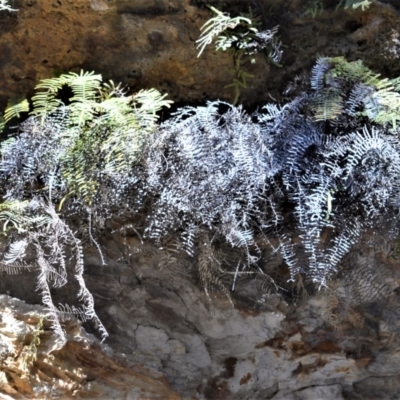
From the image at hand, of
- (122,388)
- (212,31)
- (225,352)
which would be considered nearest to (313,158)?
(212,31)

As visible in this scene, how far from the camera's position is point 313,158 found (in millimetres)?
2344

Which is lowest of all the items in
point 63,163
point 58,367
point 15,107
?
point 58,367

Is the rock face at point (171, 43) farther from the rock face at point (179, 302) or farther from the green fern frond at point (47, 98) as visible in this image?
the green fern frond at point (47, 98)

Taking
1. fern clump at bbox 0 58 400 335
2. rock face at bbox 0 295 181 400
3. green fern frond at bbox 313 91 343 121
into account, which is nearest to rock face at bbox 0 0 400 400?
rock face at bbox 0 295 181 400

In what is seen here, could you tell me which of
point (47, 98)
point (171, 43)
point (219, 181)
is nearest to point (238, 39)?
point (171, 43)

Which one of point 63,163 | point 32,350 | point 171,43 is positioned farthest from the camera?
point 171,43

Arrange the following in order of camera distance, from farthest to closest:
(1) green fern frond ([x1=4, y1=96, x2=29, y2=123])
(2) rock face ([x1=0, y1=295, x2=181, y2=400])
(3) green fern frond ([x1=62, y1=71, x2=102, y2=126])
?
(1) green fern frond ([x1=4, y1=96, x2=29, y2=123]) < (3) green fern frond ([x1=62, y1=71, x2=102, y2=126]) < (2) rock face ([x1=0, y1=295, x2=181, y2=400])

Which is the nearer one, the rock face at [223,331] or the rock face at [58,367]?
the rock face at [58,367]

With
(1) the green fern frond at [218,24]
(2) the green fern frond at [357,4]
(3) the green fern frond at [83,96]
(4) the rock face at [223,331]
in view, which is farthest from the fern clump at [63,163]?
(2) the green fern frond at [357,4]

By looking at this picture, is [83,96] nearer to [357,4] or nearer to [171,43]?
[171,43]

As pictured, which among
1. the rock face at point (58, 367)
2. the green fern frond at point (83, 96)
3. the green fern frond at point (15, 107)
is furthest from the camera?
the green fern frond at point (15, 107)

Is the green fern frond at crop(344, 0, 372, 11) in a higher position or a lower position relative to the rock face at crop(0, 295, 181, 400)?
higher

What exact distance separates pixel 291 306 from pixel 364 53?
1.07 m

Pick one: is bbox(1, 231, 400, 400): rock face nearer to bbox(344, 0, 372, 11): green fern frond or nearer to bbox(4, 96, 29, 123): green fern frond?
bbox(4, 96, 29, 123): green fern frond
